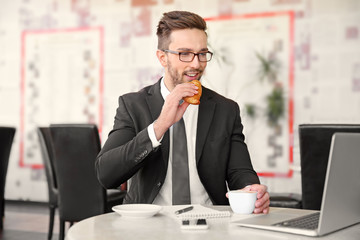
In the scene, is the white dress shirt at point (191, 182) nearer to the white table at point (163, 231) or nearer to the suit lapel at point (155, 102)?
the suit lapel at point (155, 102)

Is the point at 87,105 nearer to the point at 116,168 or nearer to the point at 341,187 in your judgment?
the point at 116,168

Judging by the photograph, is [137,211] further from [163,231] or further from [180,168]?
[180,168]

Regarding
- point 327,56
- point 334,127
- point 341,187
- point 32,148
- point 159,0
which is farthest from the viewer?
point 32,148

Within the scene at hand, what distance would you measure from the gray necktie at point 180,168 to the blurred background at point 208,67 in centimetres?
296

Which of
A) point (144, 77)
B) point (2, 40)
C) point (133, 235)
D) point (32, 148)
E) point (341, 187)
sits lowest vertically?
point (32, 148)

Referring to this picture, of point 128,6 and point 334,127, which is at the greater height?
point 128,6

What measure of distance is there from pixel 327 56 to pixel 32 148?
12.4 feet

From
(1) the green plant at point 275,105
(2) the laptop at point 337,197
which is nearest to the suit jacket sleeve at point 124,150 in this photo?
(2) the laptop at point 337,197

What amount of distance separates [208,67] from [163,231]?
4135 mm

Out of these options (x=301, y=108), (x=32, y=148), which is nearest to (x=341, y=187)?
(x=301, y=108)

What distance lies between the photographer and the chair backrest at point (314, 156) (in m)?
2.34

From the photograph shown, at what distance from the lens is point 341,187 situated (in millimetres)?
1059

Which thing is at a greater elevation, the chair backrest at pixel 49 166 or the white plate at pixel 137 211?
A: the white plate at pixel 137 211

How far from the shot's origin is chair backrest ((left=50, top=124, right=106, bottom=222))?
10.1 ft
